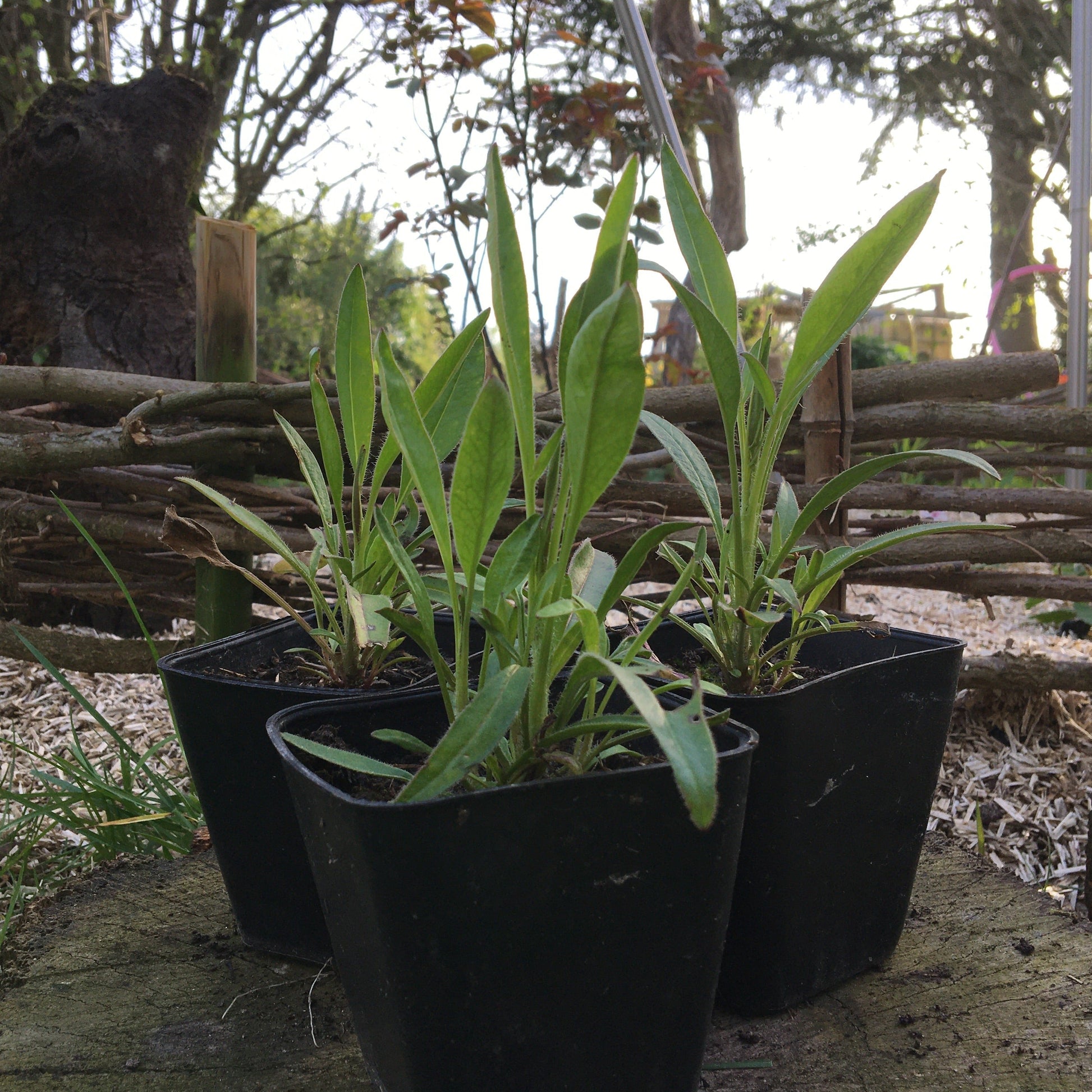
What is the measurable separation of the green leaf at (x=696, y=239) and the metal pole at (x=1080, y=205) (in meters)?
1.35

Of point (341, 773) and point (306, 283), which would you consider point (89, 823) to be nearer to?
point (341, 773)

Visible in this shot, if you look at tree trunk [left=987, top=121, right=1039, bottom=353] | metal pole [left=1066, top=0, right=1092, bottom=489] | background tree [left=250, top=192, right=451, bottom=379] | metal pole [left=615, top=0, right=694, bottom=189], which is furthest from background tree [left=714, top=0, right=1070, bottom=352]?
metal pole [left=615, top=0, right=694, bottom=189]

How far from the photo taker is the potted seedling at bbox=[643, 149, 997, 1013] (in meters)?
0.75

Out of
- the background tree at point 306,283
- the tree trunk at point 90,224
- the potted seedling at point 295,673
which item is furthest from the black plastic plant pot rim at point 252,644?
the background tree at point 306,283

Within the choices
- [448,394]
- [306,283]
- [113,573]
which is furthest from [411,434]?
[306,283]

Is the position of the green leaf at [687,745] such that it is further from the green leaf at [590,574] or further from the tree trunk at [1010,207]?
the tree trunk at [1010,207]

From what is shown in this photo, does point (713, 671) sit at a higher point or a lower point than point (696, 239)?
lower

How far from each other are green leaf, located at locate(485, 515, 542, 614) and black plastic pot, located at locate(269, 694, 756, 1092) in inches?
5.2

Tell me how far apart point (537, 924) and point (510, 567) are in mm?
225

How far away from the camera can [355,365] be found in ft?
3.00

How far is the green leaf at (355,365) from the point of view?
89 cm

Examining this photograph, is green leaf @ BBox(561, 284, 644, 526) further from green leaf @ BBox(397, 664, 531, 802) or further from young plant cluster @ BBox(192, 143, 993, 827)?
green leaf @ BBox(397, 664, 531, 802)

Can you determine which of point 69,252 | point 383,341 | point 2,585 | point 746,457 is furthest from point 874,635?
point 69,252

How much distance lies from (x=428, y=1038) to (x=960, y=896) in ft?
2.21
